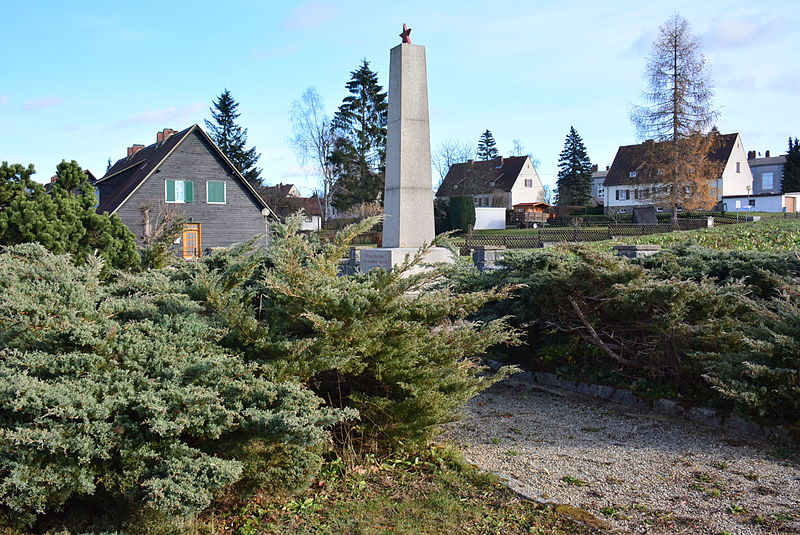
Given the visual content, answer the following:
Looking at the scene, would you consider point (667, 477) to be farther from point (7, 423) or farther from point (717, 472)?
point (7, 423)

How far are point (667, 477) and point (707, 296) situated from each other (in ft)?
7.15

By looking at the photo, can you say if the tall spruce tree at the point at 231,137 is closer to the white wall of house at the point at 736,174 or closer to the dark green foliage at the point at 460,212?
the dark green foliage at the point at 460,212

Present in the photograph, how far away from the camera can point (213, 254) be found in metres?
5.17

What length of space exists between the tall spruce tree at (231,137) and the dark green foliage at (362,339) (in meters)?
46.8

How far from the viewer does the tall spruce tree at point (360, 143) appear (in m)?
44.9

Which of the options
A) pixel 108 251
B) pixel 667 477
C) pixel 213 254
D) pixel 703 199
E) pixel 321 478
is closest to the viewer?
pixel 321 478

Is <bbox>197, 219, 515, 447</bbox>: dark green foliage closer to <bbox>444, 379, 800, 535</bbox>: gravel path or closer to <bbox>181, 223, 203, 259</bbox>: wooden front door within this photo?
<bbox>444, 379, 800, 535</bbox>: gravel path

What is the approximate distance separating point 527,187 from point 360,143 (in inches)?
1058

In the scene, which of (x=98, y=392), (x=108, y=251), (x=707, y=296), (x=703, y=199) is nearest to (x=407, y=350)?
(x=98, y=392)

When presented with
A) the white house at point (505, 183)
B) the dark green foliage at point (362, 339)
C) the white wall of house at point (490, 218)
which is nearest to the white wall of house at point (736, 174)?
the white house at point (505, 183)

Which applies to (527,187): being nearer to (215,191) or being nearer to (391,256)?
(215,191)

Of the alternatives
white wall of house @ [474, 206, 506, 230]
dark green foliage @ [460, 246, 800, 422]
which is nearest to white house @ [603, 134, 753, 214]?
white wall of house @ [474, 206, 506, 230]

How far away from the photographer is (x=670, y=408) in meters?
5.35

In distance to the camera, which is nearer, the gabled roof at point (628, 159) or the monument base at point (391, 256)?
the monument base at point (391, 256)
